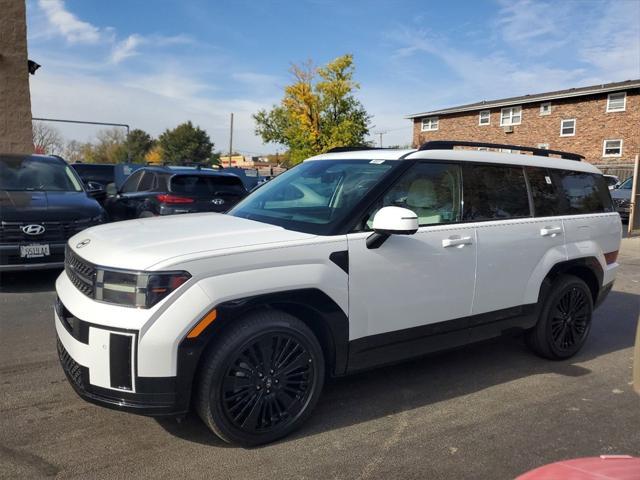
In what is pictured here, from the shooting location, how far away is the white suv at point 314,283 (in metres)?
2.70

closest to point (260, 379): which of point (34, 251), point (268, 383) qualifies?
point (268, 383)

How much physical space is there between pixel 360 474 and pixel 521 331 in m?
2.20

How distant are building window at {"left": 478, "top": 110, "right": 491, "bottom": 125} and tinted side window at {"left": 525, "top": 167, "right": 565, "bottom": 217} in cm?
3590

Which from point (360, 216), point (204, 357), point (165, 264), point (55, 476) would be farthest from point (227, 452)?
point (360, 216)

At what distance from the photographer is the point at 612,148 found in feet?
102

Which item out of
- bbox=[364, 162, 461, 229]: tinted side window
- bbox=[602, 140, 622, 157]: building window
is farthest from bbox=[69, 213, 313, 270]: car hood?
bbox=[602, 140, 622, 157]: building window

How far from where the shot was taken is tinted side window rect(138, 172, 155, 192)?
30.1 feet

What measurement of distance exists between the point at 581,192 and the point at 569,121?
106ft

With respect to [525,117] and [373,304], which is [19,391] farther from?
[525,117]

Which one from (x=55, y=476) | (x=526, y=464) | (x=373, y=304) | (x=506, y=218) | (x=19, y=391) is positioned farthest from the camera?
(x=506, y=218)

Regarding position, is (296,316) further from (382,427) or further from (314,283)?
(382,427)

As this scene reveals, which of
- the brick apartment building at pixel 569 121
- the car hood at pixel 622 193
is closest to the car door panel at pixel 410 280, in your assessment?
the car hood at pixel 622 193

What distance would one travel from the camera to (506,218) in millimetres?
4113

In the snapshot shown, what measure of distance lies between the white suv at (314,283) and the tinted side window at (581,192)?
0.05m
